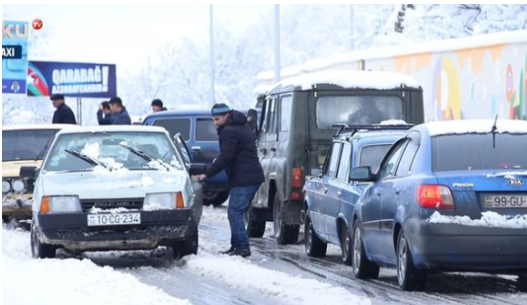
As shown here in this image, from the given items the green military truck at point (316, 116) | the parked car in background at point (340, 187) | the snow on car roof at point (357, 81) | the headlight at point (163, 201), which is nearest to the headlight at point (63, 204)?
the headlight at point (163, 201)

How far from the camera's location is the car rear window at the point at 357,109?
18500 millimetres

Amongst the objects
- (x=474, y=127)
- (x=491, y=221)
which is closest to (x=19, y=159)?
(x=474, y=127)

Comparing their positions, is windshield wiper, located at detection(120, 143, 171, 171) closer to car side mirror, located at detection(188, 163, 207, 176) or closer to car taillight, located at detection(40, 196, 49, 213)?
car side mirror, located at detection(188, 163, 207, 176)

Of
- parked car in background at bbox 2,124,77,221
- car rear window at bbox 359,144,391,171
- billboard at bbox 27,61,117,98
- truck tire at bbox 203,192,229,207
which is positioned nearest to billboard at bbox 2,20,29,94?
truck tire at bbox 203,192,229,207

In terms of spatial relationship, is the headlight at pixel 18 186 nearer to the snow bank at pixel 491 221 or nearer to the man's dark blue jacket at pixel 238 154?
the man's dark blue jacket at pixel 238 154

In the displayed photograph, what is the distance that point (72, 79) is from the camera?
55.5 meters

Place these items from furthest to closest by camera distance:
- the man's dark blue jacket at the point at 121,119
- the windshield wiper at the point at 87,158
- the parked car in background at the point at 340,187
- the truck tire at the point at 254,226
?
the man's dark blue jacket at the point at 121,119 → the truck tire at the point at 254,226 → the windshield wiper at the point at 87,158 → the parked car in background at the point at 340,187

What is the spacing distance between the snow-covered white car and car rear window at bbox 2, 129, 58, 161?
21.4ft

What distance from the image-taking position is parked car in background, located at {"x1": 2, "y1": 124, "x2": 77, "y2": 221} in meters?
20.7

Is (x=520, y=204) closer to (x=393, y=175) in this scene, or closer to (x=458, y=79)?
(x=393, y=175)

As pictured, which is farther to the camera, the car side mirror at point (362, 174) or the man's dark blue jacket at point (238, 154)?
the man's dark blue jacket at point (238, 154)

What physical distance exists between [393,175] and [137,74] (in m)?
101

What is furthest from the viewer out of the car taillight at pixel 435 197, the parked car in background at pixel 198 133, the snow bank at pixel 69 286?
the parked car in background at pixel 198 133

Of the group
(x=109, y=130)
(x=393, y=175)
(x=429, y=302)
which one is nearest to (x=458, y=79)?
(x=109, y=130)
